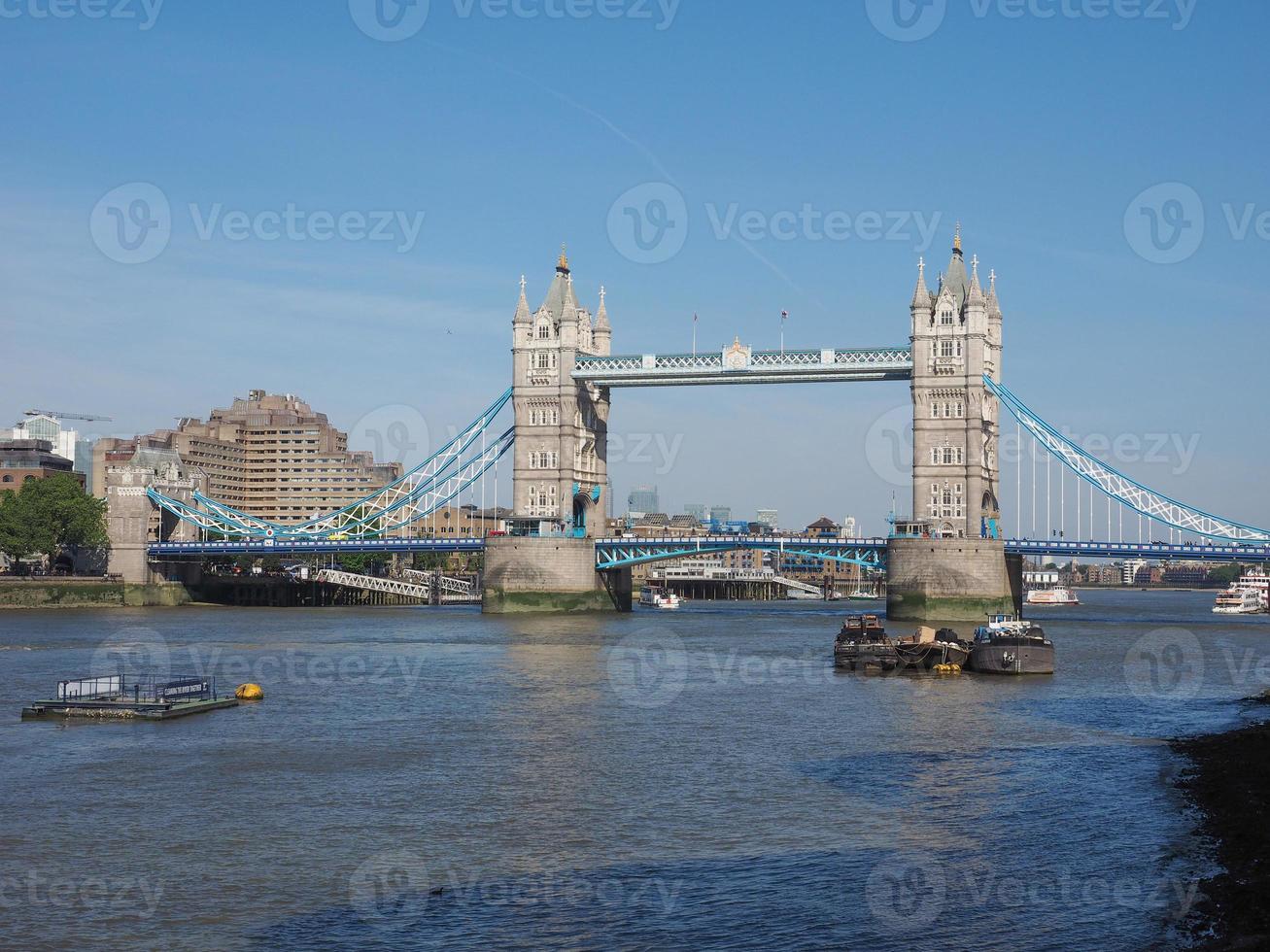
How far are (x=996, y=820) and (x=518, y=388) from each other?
82.2 meters

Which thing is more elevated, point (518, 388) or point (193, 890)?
point (518, 388)

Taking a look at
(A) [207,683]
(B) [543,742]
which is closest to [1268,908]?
(B) [543,742]

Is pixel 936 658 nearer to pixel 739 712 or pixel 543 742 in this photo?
pixel 739 712

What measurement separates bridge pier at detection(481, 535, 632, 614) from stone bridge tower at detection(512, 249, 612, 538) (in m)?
3.54

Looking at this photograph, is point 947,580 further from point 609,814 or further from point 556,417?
point 609,814

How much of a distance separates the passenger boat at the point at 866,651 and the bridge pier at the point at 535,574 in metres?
40.3

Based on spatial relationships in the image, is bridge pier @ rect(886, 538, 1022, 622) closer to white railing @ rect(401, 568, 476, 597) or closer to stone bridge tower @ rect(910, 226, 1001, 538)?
stone bridge tower @ rect(910, 226, 1001, 538)

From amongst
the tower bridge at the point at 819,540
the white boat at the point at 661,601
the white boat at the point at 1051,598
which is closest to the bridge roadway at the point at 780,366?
the tower bridge at the point at 819,540

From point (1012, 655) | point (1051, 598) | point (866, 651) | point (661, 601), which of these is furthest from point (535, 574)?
point (1051, 598)

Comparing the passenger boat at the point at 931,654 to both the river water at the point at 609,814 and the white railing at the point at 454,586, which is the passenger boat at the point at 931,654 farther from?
the white railing at the point at 454,586

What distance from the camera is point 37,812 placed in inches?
1086

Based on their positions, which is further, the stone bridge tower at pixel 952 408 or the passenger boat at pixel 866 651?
the stone bridge tower at pixel 952 408

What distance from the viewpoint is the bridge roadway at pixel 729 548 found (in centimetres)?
9181

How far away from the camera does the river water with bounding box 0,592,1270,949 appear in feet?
69.1
